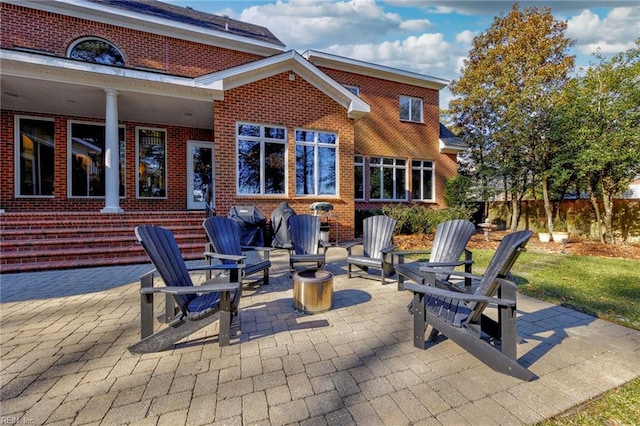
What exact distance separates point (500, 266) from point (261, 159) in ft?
22.3

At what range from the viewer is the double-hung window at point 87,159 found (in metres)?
8.48

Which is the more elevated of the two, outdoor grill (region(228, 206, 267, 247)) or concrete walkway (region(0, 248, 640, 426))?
outdoor grill (region(228, 206, 267, 247))

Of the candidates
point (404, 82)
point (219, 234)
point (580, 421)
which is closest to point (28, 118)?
point (219, 234)

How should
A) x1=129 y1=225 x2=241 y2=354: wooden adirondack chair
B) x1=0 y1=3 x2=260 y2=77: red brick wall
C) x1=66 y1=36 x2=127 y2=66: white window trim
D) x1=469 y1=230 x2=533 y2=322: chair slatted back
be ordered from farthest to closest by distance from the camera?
1. x1=66 y1=36 x2=127 y2=66: white window trim
2. x1=0 y1=3 x2=260 y2=77: red brick wall
3. x1=129 y1=225 x2=241 y2=354: wooden adirondack chair
4. x1=469 y1=230 x2=533 y2=322: chair slatted back

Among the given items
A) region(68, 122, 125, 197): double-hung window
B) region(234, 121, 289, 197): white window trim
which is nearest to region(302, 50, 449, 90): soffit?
region(234, 121, 289, 197): white window trim

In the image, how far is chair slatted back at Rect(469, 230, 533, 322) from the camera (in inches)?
85.0

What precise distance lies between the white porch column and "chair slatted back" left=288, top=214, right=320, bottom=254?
4.72 metres

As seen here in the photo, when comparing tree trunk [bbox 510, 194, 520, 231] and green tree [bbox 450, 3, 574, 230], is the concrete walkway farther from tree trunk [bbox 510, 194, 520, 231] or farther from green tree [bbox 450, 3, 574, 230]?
tree trunk [bbox 510, 194, 520, 231]

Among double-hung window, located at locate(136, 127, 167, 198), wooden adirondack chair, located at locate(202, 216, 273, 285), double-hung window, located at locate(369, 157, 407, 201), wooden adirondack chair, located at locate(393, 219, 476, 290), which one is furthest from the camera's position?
double-hung window, located at locate(369, 157, 407, 201)

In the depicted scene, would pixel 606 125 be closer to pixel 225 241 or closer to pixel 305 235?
pixel 305 235

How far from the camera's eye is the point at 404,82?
12.8 metres

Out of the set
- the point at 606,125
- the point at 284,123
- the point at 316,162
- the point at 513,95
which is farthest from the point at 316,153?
the point at 513,95

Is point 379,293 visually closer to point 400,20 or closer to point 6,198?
point 6,198

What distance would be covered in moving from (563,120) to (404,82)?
20.3 feet
